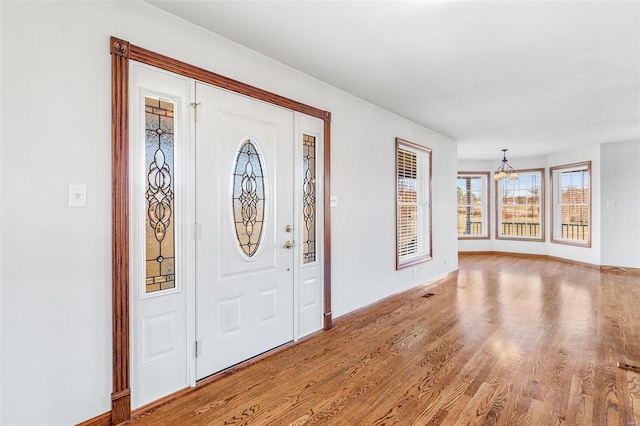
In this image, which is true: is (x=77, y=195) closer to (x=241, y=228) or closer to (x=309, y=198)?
(x=241, y=228)

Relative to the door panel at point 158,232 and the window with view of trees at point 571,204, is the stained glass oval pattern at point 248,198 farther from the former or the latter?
the window with view of trees at point 571,204

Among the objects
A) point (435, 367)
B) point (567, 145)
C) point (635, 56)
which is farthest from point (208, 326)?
point (567, 145)

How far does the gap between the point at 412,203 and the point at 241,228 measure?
134 inches

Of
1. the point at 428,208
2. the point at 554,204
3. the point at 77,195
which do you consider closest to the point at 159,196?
the point at 77,195

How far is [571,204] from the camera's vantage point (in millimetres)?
7922

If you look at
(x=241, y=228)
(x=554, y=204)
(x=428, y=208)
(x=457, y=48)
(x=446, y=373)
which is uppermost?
(x=457, y=48)

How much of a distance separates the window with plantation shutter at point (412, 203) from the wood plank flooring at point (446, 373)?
1.00 metres

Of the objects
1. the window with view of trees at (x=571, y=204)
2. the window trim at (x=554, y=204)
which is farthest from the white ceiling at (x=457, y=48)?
the window with view of trees at (x=571, y=204)

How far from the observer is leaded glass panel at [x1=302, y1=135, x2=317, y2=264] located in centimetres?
339

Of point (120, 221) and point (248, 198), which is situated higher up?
point (248, 198)

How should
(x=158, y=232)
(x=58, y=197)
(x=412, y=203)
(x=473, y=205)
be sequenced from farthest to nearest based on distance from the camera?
(x=473, y=205) < (x=412, y=203) < (x=158, y=232) < (x=58, y=197)

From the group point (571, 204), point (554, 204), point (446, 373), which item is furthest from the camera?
point (554, 204)

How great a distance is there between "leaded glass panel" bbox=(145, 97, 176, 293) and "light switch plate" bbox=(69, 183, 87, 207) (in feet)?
1.14

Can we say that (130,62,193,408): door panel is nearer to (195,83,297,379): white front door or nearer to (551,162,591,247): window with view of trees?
(195,83,297,379): white front door
